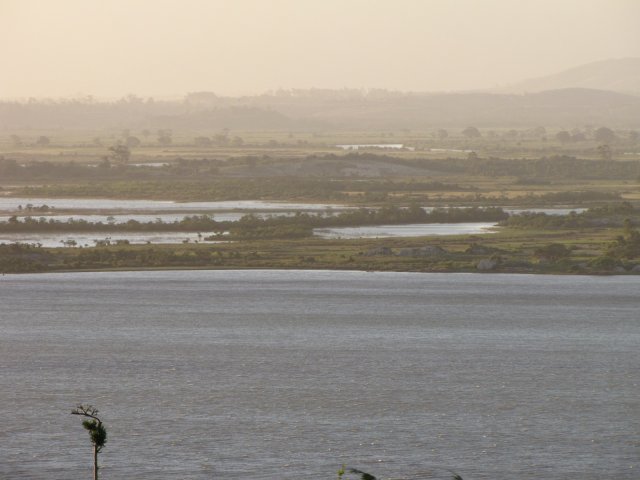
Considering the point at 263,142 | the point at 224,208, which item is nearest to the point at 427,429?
the point at 224,208

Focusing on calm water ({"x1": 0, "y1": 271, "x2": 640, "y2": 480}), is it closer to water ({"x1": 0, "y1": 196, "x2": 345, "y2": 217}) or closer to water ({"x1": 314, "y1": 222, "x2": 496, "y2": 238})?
water ({"x1": 314, "y1": 222, "x2": 496, "y2": 238})

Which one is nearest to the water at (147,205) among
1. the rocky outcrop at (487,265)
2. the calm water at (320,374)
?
the rocky outcrop at (487,265)

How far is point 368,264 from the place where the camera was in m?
60.3

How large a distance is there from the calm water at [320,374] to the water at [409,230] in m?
12.3

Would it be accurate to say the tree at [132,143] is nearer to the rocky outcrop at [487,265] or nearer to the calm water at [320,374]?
the calm water at [320,374]

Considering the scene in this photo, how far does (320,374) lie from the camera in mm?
38250

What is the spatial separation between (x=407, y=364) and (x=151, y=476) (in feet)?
44.0

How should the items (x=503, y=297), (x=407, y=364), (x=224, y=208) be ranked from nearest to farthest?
(x=407, y=364), (x=503, y=297), (x=224, y=208)

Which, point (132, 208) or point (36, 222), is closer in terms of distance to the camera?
→ point (36, 222)

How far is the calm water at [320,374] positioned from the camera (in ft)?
96.8

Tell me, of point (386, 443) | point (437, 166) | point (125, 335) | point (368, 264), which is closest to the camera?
point (386, 443)

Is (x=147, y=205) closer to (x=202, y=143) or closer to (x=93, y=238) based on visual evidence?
(x=93, y=238)

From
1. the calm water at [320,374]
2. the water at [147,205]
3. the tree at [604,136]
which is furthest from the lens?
the tree at [604,136]

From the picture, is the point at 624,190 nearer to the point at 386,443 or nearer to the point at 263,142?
the point at 386,443
